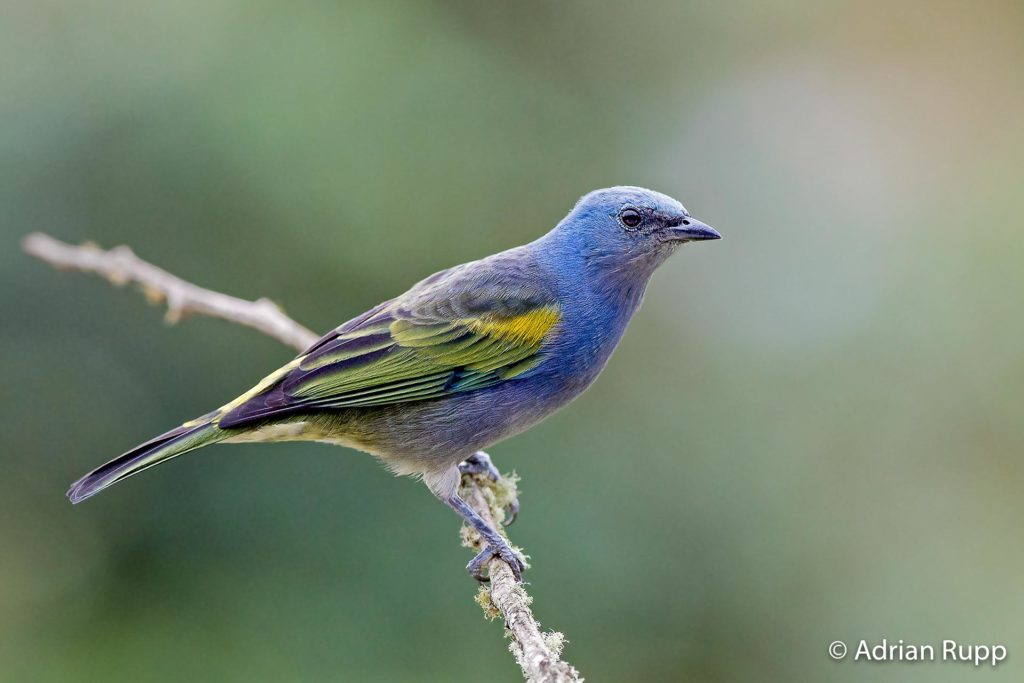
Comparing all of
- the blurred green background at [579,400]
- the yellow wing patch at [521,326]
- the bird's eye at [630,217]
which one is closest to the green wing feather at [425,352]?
the yellow wing patch at [521,326]

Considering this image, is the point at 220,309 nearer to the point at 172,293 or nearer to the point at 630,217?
the point at 172,293

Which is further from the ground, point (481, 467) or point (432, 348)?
point (432, 348)

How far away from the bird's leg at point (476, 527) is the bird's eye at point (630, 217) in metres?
1.39

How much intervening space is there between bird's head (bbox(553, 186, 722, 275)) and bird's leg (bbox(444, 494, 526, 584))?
50.9 inches

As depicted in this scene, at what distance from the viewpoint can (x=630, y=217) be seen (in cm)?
485

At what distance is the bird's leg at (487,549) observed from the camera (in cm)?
439

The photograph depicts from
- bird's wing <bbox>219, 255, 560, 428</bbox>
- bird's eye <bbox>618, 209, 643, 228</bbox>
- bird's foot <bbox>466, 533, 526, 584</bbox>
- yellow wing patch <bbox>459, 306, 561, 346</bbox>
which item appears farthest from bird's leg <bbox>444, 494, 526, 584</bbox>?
Result: bird's eye <bbox>618, 209, 643, 228</bbox>

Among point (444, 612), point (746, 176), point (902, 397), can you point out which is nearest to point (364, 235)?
point (444, 612)

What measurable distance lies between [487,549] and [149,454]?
146cm

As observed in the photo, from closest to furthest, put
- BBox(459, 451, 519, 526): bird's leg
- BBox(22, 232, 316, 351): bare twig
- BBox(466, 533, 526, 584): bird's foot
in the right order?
BBox(466, 533, 526, 584): bird's foot < BBox(22, 232, 316, 351): bare twig < BBox(459, 451, 519, 526): bird's leg

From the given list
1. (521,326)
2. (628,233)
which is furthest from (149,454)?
(628,233)

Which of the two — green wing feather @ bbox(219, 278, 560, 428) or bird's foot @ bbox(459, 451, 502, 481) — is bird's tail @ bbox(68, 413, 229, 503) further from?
bird's foot @ bbox(459, 451, 502, 481)

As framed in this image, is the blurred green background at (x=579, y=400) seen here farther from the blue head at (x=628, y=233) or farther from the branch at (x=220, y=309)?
the blue head at (x=628, y=233)

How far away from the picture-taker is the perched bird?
15.2 feet
